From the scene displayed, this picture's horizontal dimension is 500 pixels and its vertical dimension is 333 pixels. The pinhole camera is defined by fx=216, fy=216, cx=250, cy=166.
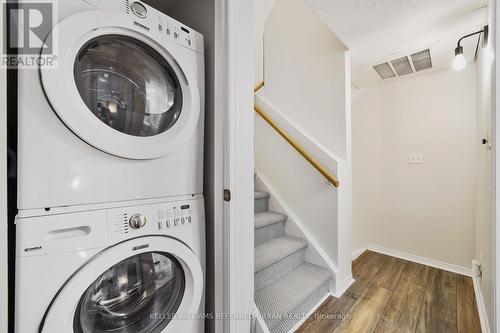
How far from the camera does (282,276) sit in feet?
5.58

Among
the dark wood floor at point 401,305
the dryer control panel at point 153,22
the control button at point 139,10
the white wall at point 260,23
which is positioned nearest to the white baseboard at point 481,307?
the dark wood floor at point 401,305

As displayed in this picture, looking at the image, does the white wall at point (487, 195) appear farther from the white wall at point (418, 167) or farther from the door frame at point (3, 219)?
the door frame at point (3, 219)

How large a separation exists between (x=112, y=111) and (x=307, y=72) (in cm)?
186

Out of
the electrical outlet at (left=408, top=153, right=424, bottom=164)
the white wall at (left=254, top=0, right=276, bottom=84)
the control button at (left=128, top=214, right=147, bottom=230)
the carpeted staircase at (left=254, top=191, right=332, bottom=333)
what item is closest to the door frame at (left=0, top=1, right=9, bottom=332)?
the control button at (left=128, top=214, right=147, bottom=230)

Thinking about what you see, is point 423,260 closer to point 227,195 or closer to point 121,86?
point 227,195

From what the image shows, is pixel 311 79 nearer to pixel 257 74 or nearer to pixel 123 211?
pixel 257 74

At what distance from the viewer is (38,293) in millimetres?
575

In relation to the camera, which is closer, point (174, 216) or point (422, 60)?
point (174, 216)

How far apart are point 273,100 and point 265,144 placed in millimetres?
521

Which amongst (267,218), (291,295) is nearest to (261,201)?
(267,218)

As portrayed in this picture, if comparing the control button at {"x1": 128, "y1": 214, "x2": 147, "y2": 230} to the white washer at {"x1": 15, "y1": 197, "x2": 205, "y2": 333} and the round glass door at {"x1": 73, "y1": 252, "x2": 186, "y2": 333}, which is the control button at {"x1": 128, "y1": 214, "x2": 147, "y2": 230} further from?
the round glass door at {"x1": 73, "y1": 252, "x2": 186, "y2": 333}

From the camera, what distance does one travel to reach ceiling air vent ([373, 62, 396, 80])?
2079 mm

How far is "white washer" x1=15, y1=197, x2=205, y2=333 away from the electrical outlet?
240 centimetres

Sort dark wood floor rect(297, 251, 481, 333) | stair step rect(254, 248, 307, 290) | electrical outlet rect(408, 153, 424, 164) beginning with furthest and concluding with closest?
electrical outlet rect(408, 153, 424, 164), stair step rect(254, 248, 307, 290), dark wood floor rect(297, 251, 481, 333)
